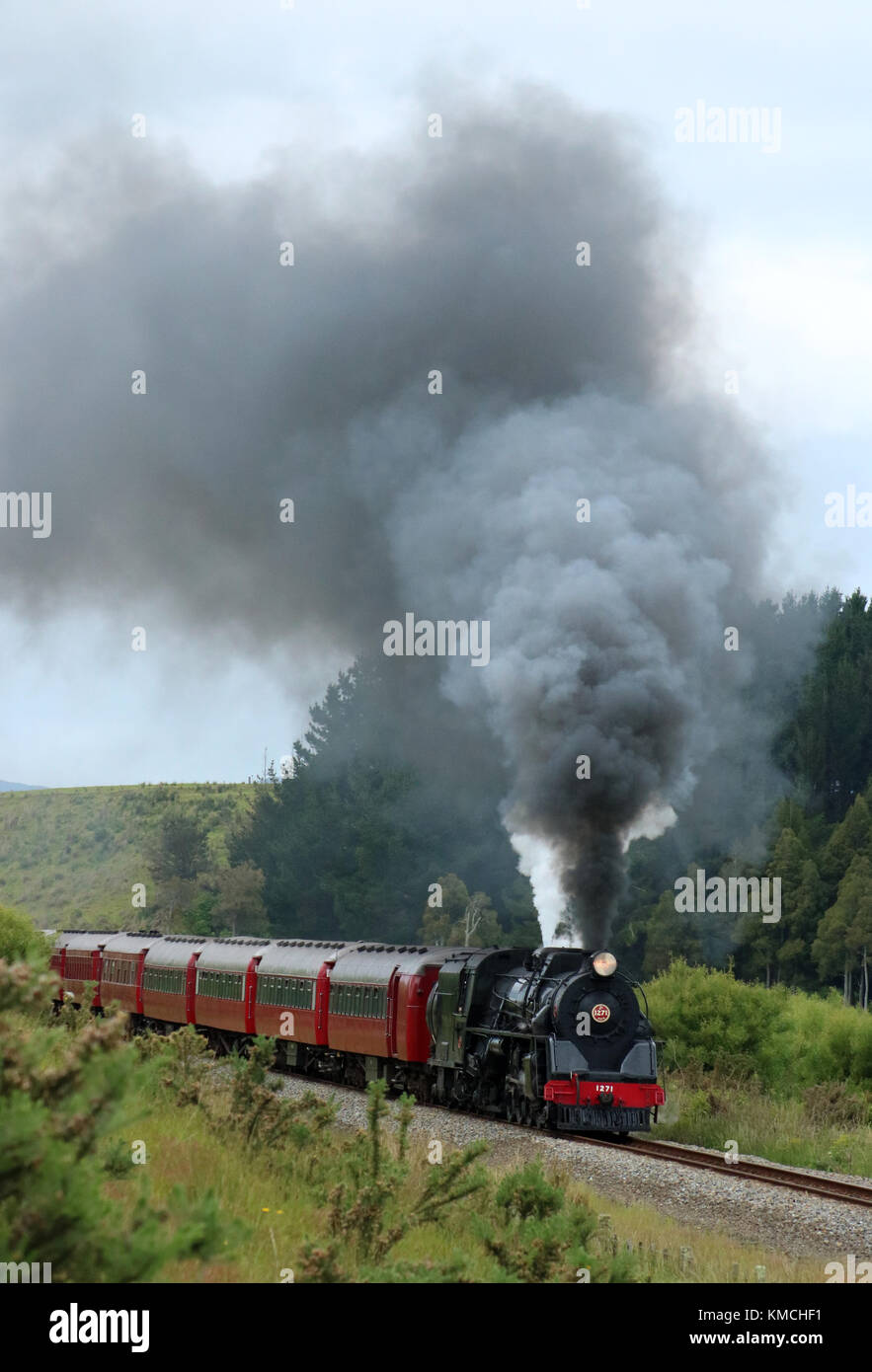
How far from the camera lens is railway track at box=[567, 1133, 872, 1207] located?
11.9 m

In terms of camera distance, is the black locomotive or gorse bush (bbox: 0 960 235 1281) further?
the black locomotive

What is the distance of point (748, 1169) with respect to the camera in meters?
13.3

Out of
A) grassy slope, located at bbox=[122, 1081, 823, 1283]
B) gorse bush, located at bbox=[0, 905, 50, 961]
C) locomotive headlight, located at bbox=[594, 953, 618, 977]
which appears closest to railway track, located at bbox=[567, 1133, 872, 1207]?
locomotive headlight, located at bbox=[594, 953, 618, 977]

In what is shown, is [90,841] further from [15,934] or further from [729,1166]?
[729,1166]

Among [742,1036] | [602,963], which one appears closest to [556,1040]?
[602,963]

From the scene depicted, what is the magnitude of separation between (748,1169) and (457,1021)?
4080 millimetres

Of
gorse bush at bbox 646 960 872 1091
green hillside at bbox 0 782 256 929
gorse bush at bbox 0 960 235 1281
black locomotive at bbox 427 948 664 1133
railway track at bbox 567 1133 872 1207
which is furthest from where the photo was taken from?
green hillside at bbox 0 782 256 929

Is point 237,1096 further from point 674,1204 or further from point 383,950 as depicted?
point 383,950

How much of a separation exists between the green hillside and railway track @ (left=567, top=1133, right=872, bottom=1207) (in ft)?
176

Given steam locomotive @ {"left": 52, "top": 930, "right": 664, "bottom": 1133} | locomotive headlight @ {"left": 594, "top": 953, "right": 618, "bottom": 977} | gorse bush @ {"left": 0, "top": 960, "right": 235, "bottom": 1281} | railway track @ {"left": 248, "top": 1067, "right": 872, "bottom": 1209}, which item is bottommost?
railway track @ {"left": 248, "top": 1067, "right": 872, "bottom": 1209}

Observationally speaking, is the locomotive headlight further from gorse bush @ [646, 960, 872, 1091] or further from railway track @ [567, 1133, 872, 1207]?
gorse bush @ [646, 960, 872, 1091]

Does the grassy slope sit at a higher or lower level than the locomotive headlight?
lower

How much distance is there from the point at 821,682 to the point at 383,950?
33.6 metres

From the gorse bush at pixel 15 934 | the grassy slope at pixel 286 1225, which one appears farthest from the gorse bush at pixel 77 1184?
the gorse bush at pixel 15 934
